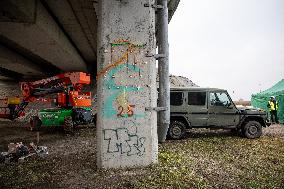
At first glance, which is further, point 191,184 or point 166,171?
point 166,171

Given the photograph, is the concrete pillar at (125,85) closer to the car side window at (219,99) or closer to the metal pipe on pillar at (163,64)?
the metal pipe on pillar at (163,64)

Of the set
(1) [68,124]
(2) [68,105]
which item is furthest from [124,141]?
(2) [68,105]

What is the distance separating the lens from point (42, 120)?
12422 mm

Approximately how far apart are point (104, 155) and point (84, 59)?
510 inches

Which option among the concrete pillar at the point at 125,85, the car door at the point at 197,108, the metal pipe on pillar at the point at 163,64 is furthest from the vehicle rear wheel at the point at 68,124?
the metal pipe on pillar at the point at 163,64

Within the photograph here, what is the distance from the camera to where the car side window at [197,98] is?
1052 cm

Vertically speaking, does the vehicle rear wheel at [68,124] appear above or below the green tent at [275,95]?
below

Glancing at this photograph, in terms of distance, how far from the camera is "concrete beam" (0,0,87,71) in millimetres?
8570

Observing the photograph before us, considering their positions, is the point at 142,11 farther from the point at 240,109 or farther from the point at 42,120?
the point at 42,120

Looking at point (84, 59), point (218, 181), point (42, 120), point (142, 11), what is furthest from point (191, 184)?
point (84, 59)

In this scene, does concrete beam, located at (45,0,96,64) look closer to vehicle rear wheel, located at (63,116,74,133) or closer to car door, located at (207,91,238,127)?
vehicle rear wheel, located at (63,116,74,133)

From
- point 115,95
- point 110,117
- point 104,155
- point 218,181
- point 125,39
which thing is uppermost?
point 125,39

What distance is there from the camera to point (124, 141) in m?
5.59

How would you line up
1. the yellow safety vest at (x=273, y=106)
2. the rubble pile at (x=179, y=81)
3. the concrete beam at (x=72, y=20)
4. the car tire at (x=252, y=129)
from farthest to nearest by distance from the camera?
the rubble pile at (x=179, y=81) < the yellow safety vest at (x=273, y=106) < the car tire at (x=252, y=129) < the concrete beam at (x=72, y=20)
